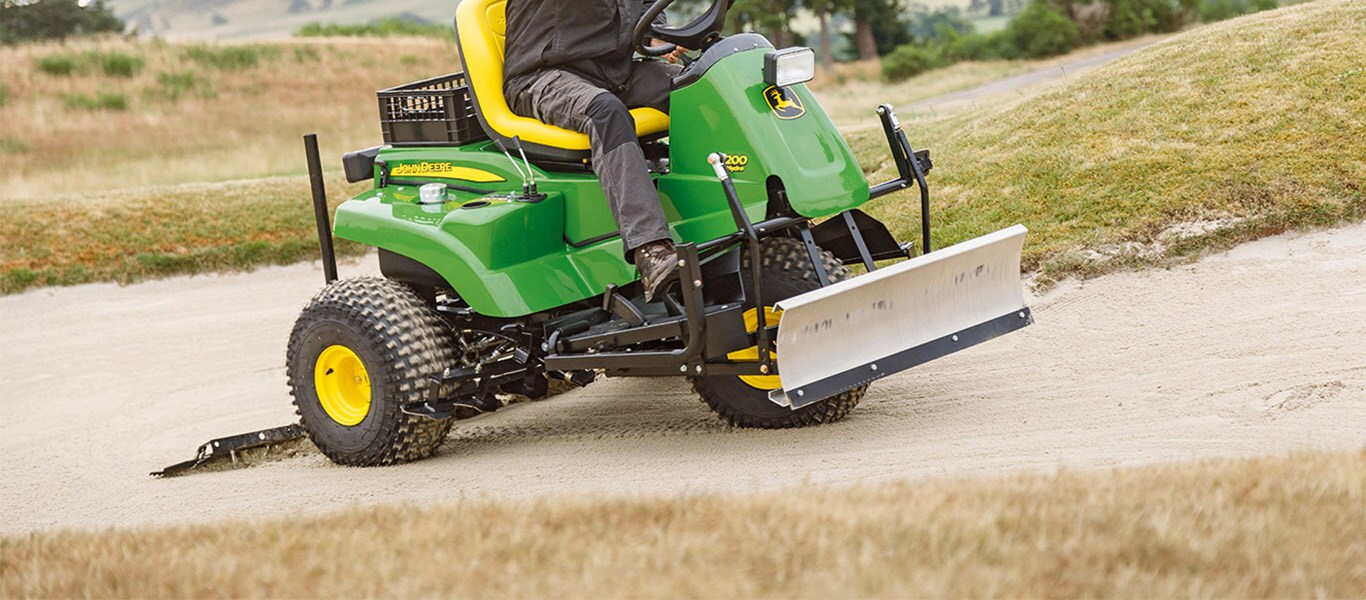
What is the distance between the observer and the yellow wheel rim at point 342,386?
5551 millimetres

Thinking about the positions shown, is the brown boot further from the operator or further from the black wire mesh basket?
the black wire mesh basket

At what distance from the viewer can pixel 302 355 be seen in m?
5.59

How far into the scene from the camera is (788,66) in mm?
4773

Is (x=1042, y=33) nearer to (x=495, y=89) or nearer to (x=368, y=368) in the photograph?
(x=495, y=89)

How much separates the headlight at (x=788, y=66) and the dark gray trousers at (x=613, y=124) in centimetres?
52

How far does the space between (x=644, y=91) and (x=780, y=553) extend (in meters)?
2.76

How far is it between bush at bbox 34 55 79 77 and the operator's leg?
23012 millimetres

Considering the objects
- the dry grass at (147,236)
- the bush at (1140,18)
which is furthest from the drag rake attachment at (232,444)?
the bush at (1140,18)

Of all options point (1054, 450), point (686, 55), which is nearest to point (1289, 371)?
point (1054, 450)

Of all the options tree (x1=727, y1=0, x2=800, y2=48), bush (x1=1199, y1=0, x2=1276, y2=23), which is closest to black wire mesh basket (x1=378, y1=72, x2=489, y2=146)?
tree (x1=727, y1=0, x2=800, y2=48)

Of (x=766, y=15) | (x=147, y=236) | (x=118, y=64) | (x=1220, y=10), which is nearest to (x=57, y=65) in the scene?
(x=118, y=64)

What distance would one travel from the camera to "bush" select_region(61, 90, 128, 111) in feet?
77.1

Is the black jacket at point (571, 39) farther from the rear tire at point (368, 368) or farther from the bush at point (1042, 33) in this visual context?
the bush at point (1042, 33)

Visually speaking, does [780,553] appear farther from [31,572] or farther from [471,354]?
[471,354]
